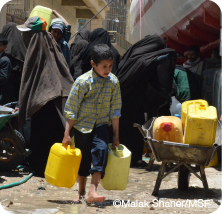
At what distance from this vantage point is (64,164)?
12.1 ft

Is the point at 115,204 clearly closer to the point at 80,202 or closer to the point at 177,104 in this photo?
the point at 80,202

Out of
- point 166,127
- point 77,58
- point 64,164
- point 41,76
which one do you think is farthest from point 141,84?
point 64,164

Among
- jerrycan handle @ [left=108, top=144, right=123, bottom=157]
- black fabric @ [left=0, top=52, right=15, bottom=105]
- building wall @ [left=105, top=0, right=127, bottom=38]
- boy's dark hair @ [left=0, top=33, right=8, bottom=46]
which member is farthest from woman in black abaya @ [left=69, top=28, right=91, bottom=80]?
building wall @ [left=105, top=0, right=127, bottom=38]

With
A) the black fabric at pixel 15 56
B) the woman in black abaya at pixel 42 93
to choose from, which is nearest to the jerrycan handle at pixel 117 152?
the woman in black abaya at pixel 42 93

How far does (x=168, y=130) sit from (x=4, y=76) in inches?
83.7

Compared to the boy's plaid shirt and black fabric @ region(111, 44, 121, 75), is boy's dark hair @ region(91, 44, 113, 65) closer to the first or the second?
the boy's plaid shirt

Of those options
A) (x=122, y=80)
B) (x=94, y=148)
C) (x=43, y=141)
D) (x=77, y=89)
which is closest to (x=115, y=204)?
(x=94, y=148)

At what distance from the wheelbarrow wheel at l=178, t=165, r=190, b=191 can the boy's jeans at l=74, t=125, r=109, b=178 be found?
0.99 meters

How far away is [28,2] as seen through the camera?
12.6 m

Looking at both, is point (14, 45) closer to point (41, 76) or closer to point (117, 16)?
point (41, 76)

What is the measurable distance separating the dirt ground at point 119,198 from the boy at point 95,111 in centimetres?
23

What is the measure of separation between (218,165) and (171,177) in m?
0.83

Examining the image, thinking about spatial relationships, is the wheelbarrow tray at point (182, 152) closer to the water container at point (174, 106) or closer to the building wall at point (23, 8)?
the water container at point (174, 106)

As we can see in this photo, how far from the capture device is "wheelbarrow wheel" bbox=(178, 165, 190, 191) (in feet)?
14.4
